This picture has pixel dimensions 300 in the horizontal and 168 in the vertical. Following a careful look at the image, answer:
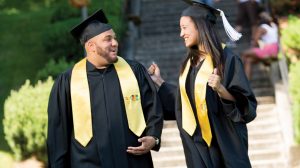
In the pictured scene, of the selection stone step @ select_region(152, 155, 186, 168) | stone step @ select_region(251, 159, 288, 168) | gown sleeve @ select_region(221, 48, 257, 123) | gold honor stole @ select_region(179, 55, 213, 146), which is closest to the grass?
stone step @ select_region(152, 155, 186, 168)

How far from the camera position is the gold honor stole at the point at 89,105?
755 centimetres

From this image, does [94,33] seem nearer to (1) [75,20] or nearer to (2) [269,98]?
(2) [269,98]

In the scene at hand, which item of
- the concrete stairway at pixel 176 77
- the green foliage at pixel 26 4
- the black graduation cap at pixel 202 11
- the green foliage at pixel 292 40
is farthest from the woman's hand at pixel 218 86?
the green foliage at pixel 26 4

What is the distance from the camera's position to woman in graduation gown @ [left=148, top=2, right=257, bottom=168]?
7297mm

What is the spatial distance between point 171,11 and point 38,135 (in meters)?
8.22

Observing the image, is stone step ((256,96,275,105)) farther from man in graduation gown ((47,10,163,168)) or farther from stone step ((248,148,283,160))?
man in graduation gown ((47,10,163,168))

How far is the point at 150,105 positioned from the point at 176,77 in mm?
7143

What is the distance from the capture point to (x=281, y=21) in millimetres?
15547

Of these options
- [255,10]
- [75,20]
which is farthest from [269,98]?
[75,20]

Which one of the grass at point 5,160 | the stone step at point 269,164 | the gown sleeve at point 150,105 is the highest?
the gown sleeve at point 150,105

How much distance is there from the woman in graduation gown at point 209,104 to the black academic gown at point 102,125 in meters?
0.33

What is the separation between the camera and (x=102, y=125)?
7547 mm

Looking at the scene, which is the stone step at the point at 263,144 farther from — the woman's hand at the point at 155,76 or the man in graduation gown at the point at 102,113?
the man in graduation gown at the point at 102,113

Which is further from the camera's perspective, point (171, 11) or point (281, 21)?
point (171, 11)
